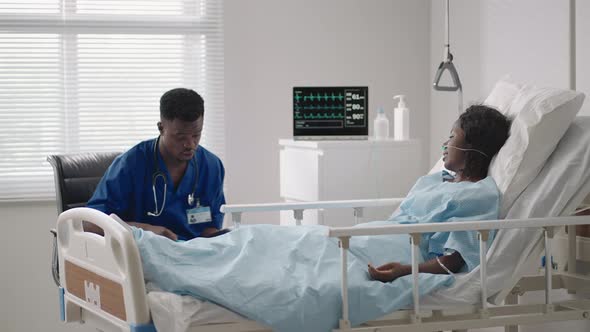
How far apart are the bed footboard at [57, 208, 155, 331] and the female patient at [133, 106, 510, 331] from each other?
0.08 metres

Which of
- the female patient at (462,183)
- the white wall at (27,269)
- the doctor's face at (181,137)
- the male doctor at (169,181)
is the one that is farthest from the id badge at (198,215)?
the white wall at (27,269)

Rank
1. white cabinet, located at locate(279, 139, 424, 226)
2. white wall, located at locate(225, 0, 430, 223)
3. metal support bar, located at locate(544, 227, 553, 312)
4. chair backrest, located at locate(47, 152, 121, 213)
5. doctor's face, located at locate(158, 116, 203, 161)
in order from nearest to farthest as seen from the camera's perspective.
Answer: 1. metal support bar, located at locate(544, 227, 553, 312)
2. doctor's face, located at locate(158, 116, 203, 161)
3. chair backrest, located at locate(47, 152, 121, 213)
4. white cabinet, located at locate(279, 139, 424, 226)
5. white wall, located at locate(225, 0, 430, 223)

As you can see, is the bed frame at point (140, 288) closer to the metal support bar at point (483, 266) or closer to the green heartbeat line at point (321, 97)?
the metal support bar at point (483, 266)

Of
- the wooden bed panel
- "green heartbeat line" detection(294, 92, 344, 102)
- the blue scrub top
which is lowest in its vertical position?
the wooden bed panel

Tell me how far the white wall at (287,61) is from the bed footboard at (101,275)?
1872mm

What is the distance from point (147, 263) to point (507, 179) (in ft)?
3.69

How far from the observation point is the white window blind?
4.23 metres

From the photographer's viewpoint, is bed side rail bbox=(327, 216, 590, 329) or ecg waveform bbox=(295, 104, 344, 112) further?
ecg waveform bbox=(295, 104, 344, 112)

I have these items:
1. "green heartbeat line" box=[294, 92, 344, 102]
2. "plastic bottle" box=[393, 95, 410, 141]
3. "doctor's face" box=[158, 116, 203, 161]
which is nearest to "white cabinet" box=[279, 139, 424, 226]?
"plastic bottle" box=[393, 95, 410, 141]

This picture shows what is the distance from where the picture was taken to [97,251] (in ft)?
7.98

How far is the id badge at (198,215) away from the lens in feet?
9.40

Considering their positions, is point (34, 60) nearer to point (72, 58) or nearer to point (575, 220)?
point (72, 58)

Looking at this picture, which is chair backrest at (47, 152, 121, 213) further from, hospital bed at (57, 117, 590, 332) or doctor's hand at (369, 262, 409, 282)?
doctor's hand at (369, 262, 409, 282)

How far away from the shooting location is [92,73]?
4297 mm
